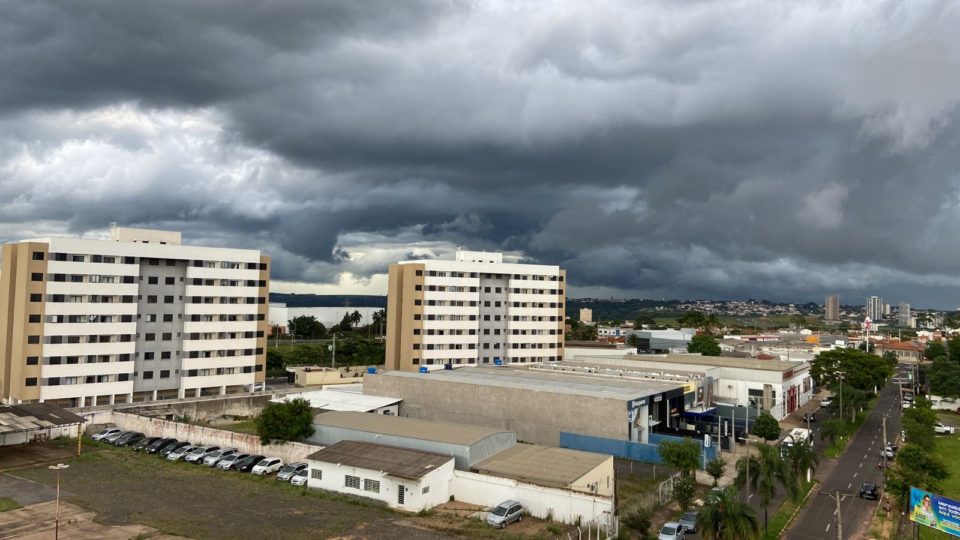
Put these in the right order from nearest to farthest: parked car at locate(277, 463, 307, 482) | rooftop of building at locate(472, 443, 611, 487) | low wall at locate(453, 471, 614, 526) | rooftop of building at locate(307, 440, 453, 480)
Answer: low wall at locate(453, 471, 614, 526) → rooftop of building at locate(307, 440, 453, 480) → rooftop of building at locate(472, 443, 611, 487) → parked car at locate(277, 463, 307, 482)

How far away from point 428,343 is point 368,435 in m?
56.7

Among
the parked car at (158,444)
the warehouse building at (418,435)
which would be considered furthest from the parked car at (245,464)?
the parked car at (158,444)

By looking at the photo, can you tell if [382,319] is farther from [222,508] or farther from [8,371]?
[222,508]

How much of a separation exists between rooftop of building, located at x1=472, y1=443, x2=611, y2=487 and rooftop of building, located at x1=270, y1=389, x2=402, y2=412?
23719mm

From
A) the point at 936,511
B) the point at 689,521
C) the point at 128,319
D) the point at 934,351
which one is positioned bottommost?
the point at 689,521

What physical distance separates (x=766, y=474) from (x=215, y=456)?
137 ft

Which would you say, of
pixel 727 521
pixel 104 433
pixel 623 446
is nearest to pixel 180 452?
pixel 104 433

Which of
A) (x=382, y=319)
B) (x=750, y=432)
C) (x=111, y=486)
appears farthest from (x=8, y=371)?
(x=382, y=319)

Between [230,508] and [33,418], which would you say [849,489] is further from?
[33,418]

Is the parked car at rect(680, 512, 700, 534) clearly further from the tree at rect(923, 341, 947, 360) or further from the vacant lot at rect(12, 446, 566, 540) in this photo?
the tree at rect(923, 341, 947, 360)

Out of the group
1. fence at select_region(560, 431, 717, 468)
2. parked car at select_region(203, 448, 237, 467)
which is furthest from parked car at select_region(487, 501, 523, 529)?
parked car at select_region(203, 448, 237, 467)

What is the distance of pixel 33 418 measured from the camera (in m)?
54.4

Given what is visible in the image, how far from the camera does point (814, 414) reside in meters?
88.2

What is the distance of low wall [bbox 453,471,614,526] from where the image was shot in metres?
38.0
